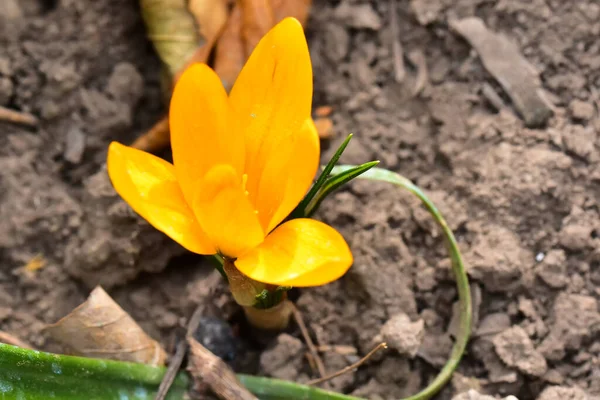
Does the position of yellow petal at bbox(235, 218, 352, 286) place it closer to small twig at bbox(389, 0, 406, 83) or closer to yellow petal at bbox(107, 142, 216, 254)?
yellow petal at bbox(107, 142, 216, 254)

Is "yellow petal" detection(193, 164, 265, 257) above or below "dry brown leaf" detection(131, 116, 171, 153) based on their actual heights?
above

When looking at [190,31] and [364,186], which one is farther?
[190,31]

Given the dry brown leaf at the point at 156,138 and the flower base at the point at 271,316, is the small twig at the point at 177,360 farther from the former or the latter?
the dry brown leaf at the point at 156,138

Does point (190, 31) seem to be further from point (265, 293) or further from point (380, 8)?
point (265, 293)

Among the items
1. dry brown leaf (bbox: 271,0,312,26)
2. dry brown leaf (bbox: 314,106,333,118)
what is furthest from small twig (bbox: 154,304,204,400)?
dry brown leaf (bbox: 271,0,312,26)

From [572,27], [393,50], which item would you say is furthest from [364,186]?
[572,27]
